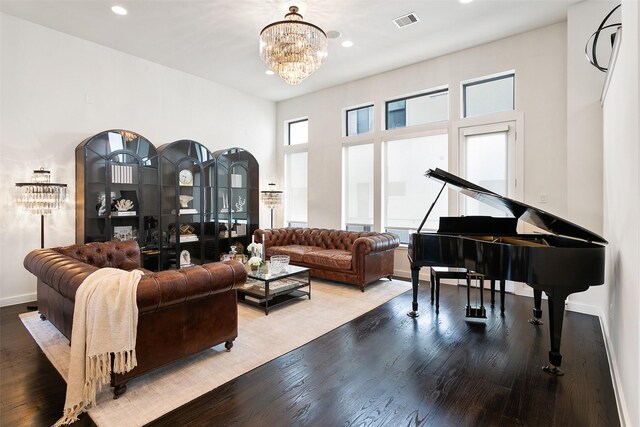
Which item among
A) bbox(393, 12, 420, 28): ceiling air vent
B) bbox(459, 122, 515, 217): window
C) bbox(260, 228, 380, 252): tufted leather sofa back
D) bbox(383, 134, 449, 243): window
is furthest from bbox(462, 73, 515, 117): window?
bbox(260, 228, 380, 252): tufted leather sofa back

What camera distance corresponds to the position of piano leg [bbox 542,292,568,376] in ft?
8.13

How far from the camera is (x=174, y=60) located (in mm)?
5363

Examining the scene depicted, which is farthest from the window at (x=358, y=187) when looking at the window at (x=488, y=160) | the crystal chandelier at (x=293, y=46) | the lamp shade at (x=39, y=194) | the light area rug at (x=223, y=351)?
the lamp shade at (x=39, y=194)

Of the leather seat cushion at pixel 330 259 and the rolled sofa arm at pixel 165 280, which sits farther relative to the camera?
the leather seat cushion at pixel 330 259

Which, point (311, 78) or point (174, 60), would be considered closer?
point (174, 60)

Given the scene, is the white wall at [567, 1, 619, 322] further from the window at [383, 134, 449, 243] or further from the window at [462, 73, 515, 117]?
the window at [383, 134, 449, 243]

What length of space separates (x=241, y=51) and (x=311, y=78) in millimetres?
1537

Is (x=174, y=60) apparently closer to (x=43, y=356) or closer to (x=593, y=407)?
(x=43, y=356)

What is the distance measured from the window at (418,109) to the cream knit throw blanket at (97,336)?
16.8 feet

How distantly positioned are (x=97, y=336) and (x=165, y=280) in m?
0.50

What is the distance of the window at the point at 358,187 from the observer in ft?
20.5

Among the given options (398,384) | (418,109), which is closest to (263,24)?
(418,109)

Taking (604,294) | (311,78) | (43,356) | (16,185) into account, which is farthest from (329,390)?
(311,78)

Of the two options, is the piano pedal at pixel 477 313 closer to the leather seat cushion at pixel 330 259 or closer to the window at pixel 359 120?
the leather seat cushion at pixel 330 259
